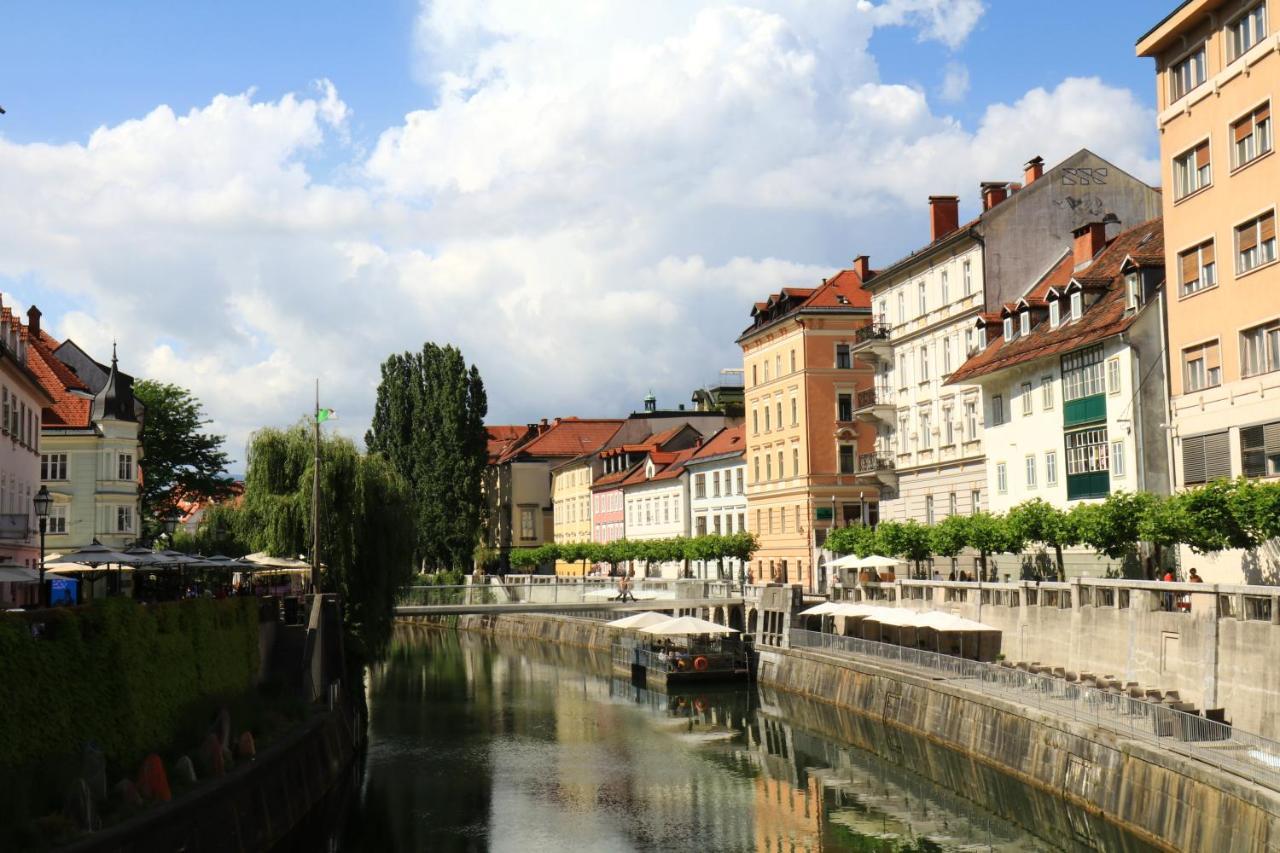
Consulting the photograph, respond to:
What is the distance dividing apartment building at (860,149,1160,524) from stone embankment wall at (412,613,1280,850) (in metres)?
11.6

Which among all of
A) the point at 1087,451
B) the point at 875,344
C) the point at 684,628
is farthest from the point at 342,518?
the point at 875,344

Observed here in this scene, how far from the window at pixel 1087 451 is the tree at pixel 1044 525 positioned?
3583 millimetres

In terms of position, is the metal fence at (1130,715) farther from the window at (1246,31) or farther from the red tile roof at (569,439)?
the red tile roof at (569,439)

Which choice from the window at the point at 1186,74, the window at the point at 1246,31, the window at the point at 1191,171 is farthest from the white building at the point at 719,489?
the window at the point at 1246,31

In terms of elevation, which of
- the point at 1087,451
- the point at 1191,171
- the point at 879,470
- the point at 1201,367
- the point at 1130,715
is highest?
the point at 1191,171

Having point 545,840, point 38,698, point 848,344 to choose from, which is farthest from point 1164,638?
point 848,344

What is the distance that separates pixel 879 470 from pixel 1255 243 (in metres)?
30.8

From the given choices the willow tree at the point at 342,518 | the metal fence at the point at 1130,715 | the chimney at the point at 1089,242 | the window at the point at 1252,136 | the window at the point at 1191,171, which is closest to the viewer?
the metal fence at the point at 1130,715

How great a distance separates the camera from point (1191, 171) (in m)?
37.7

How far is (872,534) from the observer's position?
56.6 m

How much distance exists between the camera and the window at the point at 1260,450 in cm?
3394

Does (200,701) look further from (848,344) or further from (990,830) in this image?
(848,344)

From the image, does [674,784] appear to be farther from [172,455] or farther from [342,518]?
[172,455]

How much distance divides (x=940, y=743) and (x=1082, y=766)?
9.28m
